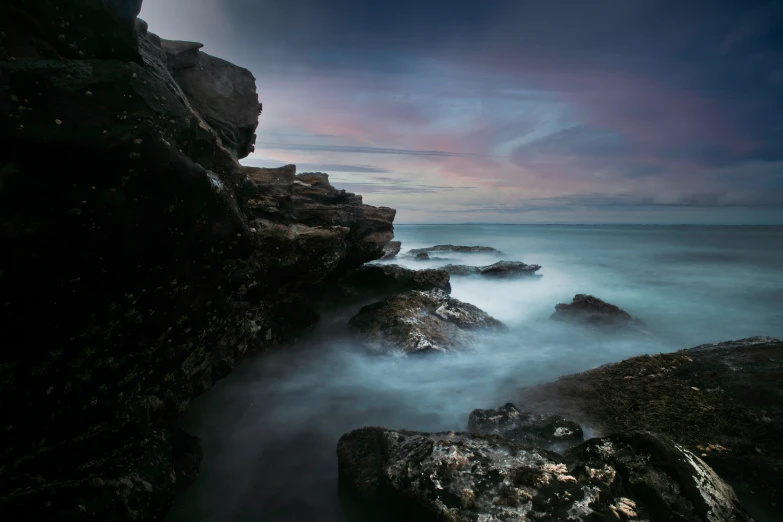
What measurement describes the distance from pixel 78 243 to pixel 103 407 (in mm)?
1887

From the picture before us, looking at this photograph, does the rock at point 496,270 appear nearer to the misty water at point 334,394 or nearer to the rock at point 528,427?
the misty water at point 334,394

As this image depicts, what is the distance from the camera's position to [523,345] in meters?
11.6

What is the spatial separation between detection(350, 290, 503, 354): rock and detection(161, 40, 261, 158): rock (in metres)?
5.42

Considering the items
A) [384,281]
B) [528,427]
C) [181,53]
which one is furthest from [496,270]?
[181,53]

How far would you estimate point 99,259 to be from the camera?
11.7 feet

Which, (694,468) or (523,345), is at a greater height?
(694,468)

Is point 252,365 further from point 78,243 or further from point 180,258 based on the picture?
point 78,243

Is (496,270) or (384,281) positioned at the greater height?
(384,281)

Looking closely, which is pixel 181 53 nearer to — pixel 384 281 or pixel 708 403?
pixel 384 281

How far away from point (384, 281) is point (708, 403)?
32.3 ft

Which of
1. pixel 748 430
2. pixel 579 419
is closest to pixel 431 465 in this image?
pixel 579 419

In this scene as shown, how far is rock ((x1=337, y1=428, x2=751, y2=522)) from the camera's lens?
3.54 m

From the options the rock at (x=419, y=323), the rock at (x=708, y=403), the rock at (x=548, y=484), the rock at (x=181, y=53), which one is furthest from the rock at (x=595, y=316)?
the rock at (x=181, y=53)

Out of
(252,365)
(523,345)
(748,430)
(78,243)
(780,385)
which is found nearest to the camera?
(78,243)
